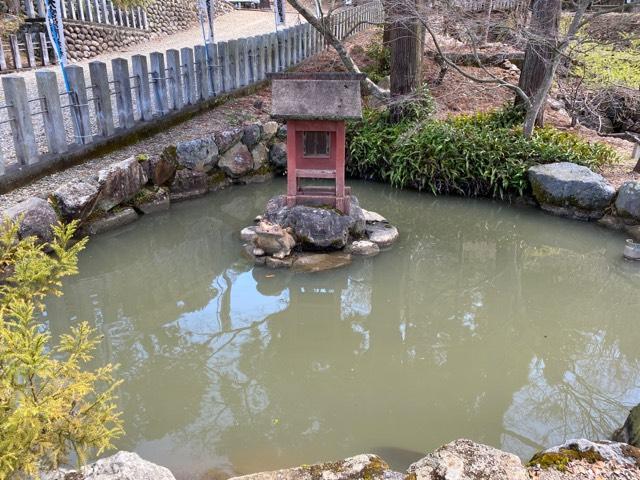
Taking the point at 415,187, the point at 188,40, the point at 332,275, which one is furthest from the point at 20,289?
the point at 188,40

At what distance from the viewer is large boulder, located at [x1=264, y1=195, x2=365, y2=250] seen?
6.47 meters

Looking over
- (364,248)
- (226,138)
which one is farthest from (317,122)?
(226,138)

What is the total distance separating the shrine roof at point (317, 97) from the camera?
20.6 feet

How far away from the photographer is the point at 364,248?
6559mm

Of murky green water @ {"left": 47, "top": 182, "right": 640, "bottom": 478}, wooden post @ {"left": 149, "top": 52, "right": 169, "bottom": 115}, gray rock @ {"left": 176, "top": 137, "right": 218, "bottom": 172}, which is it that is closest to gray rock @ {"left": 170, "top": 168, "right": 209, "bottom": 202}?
gray rock @ {"left": 176, "top": 137, "right": 218, "bottom": 172}

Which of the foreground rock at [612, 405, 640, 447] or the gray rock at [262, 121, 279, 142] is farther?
the gray rock at [262, 121, 279, 142]

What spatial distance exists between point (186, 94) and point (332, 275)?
16.0 feet

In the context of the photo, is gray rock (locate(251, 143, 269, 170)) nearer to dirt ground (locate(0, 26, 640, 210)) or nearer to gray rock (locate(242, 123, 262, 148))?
gray rock (locate(242, 123, 262, 148))

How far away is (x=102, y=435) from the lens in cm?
228

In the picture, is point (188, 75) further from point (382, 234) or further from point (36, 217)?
point (382, 234)

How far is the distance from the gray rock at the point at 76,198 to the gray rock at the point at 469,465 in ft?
16.9

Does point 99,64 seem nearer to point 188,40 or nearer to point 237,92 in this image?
point 237,92

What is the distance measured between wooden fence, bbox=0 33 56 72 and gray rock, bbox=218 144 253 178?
203 inches

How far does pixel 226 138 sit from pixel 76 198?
2.91 meters
